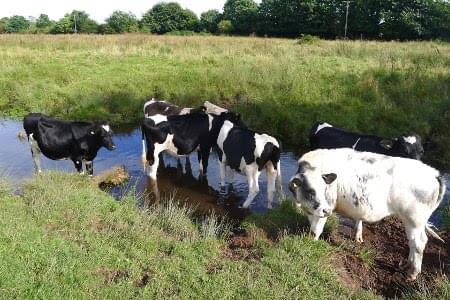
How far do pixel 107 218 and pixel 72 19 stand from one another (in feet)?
269

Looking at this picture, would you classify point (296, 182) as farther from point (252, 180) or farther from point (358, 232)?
point (252, 180)

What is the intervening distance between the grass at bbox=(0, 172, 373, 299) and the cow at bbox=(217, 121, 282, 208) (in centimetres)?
142

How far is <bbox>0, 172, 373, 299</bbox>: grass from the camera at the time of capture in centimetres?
479

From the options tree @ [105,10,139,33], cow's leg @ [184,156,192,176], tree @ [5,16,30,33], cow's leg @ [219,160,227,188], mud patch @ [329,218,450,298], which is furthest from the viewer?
tree @ [5,16,30,33]

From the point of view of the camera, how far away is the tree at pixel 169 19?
76.9m

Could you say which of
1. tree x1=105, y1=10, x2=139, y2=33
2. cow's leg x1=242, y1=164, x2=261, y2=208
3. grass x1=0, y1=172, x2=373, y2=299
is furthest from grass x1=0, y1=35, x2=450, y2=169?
tree x1=105, y1=10, x2=139, y2=33

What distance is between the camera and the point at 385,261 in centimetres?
602

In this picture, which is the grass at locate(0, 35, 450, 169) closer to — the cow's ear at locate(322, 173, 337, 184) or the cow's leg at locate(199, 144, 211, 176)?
the cow's leg at locate(199, 144, 211, 176)

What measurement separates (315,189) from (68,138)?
18.6ft

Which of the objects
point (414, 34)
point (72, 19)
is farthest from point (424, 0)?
point (72, 19)

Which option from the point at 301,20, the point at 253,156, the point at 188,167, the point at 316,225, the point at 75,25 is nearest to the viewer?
the point at 316,225

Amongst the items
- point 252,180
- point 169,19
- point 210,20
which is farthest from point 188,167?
point 169,19

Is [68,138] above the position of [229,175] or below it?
above

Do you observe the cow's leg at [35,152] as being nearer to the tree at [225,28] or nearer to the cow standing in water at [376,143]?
the cow standing in water at [376,143]
